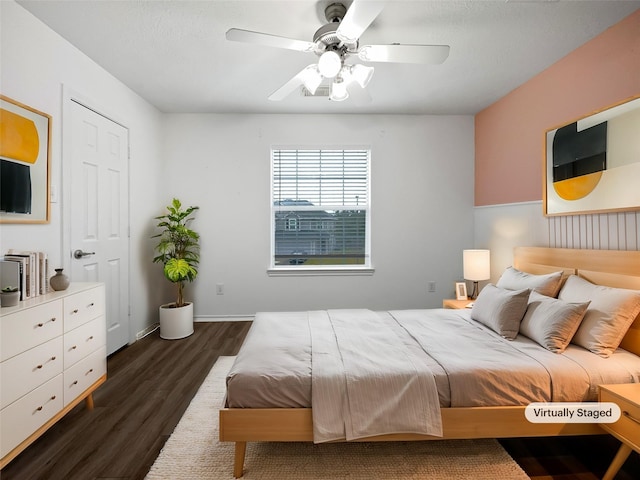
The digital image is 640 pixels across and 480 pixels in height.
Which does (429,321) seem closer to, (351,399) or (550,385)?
(550,385)

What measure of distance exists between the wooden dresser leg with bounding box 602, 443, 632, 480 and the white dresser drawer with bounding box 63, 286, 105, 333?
294 cm

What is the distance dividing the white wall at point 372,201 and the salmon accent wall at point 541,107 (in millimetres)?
356

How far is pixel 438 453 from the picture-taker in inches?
66.9

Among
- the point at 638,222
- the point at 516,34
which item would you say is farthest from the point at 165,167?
the point at 638,222

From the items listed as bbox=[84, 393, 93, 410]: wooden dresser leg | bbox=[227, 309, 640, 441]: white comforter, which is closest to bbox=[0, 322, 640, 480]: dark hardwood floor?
bbox=[84, 393, 93, 410]: wooden dresser leg

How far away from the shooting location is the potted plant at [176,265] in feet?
11.2

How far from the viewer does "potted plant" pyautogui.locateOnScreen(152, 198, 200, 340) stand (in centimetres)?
341

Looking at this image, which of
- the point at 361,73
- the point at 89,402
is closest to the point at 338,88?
the point at 361,73

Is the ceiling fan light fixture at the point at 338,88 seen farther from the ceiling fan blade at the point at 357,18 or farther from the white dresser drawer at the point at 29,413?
the white dresser drawer at the point at 29,413

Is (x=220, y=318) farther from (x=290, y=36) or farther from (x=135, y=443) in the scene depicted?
(x=290, y=36)

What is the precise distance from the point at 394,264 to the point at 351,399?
2704 mm

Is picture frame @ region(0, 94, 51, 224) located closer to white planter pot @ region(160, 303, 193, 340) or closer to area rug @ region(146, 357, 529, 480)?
white planter pot @ region(160, 303, 193, 340)

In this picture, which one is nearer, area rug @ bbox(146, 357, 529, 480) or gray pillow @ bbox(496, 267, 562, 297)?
area rug @ bbox(146, 357, 529, 480)

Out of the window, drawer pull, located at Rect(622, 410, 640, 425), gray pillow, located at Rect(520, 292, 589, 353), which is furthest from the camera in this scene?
the window
